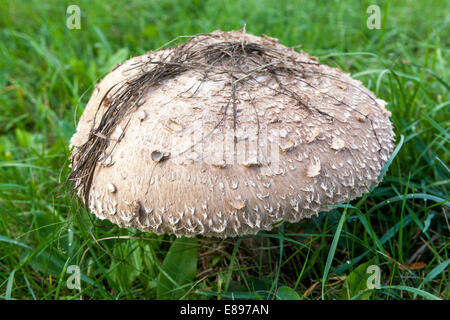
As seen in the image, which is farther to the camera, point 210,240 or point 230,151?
point 210,240

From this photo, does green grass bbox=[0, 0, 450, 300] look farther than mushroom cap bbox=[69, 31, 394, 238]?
Yes

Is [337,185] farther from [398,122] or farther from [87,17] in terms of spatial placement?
[87,17]

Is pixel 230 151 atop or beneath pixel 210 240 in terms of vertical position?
atop
